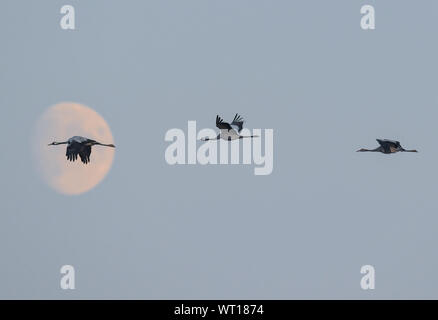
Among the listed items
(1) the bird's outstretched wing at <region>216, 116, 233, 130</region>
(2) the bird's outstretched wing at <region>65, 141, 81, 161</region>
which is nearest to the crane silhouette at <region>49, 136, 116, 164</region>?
(2) the bird's outstretched wing at <region>65, 141, 81, 161</region>

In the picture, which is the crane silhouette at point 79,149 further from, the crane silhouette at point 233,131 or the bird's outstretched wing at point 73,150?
the crane silhouette at point 233,131

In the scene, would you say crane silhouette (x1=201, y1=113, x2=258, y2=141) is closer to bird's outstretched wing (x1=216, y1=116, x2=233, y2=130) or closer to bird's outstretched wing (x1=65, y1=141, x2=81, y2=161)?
bird's outstretched wing (x1=216, y1=116, x2=233, y2=130)

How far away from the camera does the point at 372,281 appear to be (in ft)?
176

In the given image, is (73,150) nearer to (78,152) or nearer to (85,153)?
(78,152)

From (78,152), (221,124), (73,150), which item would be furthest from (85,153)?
(221,124)

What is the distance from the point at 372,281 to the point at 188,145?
9093 millimetres

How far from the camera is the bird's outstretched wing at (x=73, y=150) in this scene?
143 feet

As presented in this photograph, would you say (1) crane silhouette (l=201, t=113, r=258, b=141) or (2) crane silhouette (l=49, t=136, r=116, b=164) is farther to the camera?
(1) crane silhouette (l=201, t=113, r=258, b=141)

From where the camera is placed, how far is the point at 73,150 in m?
43.8

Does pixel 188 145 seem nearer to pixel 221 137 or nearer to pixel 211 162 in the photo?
pixel 211 162

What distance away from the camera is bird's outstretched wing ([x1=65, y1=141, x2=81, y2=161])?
143 feet

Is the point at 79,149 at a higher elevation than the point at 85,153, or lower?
higher
